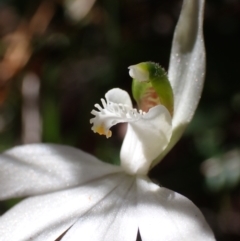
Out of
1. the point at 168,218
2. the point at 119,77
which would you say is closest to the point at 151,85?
the point at 168,218

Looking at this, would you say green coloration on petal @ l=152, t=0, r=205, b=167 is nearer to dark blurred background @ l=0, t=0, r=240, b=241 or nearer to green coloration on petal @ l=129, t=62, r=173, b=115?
green coloration on petal @ l=129, t=62, r=173, b=115

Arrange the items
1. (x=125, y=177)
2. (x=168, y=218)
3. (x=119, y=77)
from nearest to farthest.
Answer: (x=168, y=218), (x=125, y=177), (x=119, y=77)

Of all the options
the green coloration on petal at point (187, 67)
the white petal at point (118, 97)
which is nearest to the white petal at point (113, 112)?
the white petal at point (118, 97)

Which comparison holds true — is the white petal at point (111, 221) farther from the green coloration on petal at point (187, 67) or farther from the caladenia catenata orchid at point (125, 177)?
the green coloration on petal at point (187, 67)

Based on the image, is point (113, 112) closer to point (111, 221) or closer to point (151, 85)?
point (151, 85)

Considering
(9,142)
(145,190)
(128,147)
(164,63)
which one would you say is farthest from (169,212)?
(9,142)

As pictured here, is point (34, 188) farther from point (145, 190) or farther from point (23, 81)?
point (23, 81)
